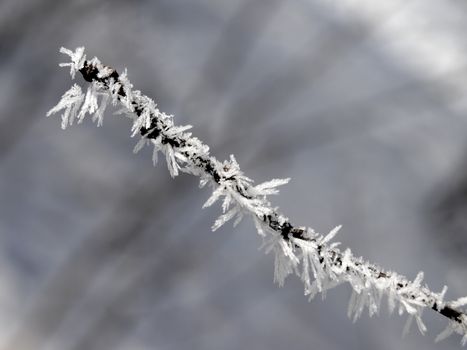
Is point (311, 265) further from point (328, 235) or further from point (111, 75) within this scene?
point (111, 75)

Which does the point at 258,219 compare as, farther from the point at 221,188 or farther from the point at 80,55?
the point at 80,55

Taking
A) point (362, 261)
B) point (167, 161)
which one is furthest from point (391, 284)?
point (167, 161)

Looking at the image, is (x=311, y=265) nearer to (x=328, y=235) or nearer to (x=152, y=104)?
(x=328, y=235)

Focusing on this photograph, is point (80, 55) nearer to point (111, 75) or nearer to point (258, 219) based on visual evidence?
point (111, 75)

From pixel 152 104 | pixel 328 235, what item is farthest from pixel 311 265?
pixel 152 104

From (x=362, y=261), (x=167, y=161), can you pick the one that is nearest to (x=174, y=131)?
(x=167, y=161)
